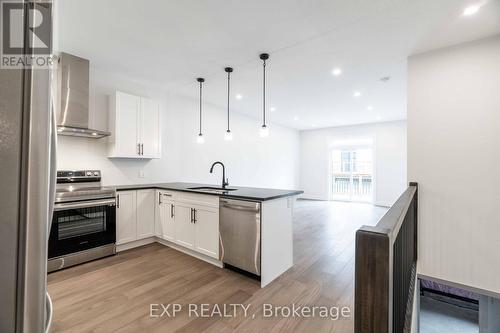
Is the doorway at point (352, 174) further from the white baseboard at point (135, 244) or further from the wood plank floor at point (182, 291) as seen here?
the white baseboard at point (135, 244)

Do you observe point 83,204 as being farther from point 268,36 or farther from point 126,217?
point 268,36

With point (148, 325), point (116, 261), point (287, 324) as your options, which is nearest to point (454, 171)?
point (287, 324)

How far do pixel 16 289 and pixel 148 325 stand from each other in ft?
5.96

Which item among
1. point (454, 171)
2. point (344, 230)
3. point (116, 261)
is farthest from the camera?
point (344, 230)

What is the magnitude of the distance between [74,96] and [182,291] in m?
2.93

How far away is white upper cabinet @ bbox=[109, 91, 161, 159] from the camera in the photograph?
3560 mm

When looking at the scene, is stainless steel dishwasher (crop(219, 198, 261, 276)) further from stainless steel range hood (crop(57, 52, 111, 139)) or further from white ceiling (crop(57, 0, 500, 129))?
stainless steel range hood (crop(57, 52, 111, 139))

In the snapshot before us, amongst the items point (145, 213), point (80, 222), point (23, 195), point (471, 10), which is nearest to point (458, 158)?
point (471, 10)

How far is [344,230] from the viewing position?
471cm

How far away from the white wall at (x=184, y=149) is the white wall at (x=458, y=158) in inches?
159

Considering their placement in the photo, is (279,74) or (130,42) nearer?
(130,42)

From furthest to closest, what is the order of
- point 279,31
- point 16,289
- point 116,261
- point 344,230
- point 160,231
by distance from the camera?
point 344,230
point 160,231
point 116,261
point 279,31
point 16,289

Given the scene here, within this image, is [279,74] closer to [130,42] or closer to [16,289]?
[130,42]

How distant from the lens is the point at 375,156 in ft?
25.7
